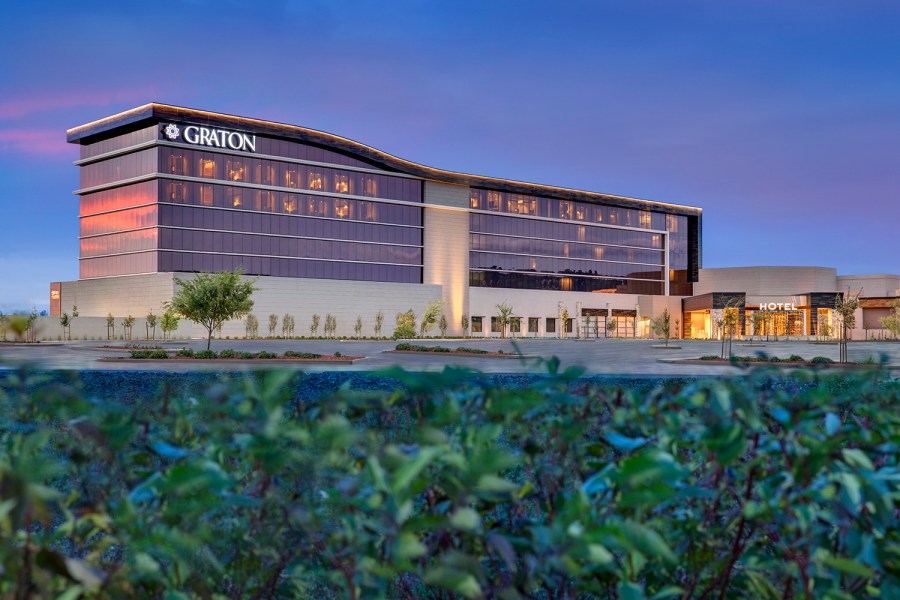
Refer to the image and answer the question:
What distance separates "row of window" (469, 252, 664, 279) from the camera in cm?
9288

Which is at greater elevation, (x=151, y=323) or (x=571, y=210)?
(x=571, y=210)

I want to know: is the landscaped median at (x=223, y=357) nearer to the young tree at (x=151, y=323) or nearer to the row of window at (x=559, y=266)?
the young tree at (x=151, y=323)

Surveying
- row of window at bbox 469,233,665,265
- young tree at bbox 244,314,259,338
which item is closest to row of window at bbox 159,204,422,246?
row of window at bbox 469,233,665,265

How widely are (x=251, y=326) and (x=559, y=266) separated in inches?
1886

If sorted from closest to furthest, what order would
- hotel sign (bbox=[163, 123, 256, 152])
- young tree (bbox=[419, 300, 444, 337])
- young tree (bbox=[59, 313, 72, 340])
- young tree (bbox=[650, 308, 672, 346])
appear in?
1. young tree (bbox=[650, 308, 672, 346])
2. young tree (bbox=[59, 313, 72, 340])
3. hotel sign (bbox=[163, 123, 256, 152])
4. young tree (bbox=[419, 300, 444, 337])

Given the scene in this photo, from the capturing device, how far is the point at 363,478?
1.53m

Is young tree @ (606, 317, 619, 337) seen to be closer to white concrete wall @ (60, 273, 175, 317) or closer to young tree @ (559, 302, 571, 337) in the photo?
young tree @ (559, 302, 571, 337)

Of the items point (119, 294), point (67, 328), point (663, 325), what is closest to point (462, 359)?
point (67, 328)

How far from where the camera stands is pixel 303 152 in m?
77.8

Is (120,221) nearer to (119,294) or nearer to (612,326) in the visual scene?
(119,294)

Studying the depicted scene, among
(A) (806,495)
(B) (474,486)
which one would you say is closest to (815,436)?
(A) (806,495)

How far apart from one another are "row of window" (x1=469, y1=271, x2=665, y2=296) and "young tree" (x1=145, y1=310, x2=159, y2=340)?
1629 inches

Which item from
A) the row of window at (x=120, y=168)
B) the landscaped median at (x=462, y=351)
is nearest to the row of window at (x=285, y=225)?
the row of window at (x=120, y=168)

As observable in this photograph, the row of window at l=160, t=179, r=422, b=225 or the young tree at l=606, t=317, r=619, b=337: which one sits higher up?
the row of window at l=160, t=179, r=422, b=225
